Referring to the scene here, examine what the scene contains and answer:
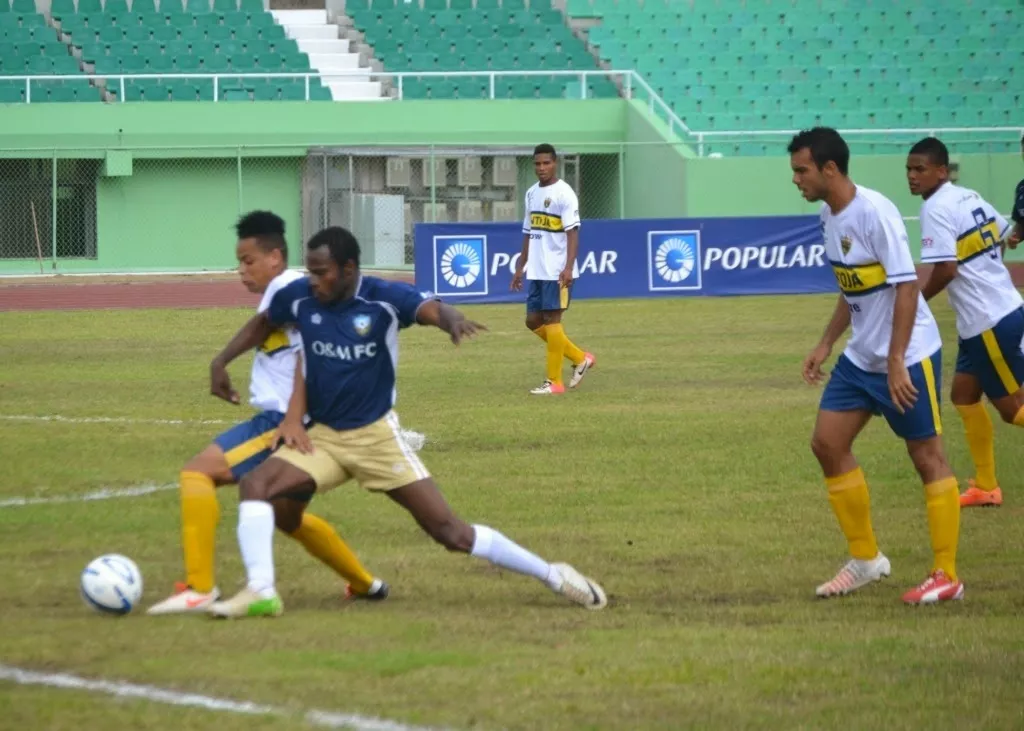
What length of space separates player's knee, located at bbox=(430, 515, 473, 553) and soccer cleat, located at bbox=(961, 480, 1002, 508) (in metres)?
3.95

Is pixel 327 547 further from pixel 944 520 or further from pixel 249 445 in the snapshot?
pixel 944 520

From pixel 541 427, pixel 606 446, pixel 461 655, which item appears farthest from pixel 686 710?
pixel 541 427

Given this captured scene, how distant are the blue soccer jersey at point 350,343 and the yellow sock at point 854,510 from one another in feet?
6.75

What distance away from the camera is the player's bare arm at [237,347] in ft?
23.5

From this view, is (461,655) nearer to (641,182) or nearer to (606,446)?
(606,446)

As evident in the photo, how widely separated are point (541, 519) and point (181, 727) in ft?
13.3

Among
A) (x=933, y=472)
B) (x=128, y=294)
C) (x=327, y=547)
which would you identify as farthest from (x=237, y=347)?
(x=128, y=294)

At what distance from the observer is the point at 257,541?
6.66m

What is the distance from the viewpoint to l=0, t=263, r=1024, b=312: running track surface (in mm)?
26812

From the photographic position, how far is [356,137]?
34.1 meters

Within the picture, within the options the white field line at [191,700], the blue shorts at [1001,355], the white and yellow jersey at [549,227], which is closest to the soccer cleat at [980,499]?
the blue shorts at [1001,355]

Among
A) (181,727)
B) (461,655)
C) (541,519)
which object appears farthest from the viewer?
(541,519)

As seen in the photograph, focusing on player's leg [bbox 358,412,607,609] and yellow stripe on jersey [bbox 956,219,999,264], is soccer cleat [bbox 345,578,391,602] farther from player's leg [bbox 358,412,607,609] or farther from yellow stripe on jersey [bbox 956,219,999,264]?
yellow stripe on jersey [bbox 956,219,999,264]

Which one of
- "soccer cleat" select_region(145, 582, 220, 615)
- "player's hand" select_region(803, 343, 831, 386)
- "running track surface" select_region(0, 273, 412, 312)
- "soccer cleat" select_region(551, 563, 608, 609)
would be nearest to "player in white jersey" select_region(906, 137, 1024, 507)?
"player's hand" select_region(803, 343, 831, 386)
